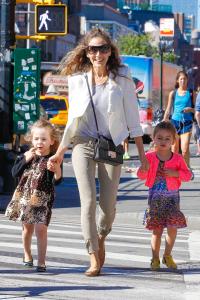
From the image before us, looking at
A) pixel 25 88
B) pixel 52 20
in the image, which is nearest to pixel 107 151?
pixel 25 88

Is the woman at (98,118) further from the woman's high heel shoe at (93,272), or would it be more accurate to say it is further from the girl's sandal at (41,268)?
the girl's sandal at (41,268)

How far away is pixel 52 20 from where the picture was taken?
18.5 metres

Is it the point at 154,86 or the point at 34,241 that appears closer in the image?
the point at 34,241

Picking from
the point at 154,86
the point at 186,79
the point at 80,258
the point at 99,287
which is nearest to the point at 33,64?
the point at 186,79

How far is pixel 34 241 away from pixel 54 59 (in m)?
69.0

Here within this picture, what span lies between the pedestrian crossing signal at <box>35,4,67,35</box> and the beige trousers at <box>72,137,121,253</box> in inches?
388

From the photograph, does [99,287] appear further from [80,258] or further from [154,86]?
[154,86]

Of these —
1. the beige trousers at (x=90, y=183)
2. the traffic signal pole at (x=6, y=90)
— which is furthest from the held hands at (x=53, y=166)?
the traffic signal pole at (x=6, y=90)

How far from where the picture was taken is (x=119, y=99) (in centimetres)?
870

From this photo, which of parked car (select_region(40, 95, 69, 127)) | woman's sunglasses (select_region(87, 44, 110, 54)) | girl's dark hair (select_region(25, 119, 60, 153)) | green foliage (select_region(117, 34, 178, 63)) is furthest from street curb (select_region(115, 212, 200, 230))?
green foliage (select_region(117, 34, 178, 63))

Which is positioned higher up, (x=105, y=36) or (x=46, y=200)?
(x=105, y=36)

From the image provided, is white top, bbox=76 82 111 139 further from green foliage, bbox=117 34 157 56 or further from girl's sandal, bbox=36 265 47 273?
green foliage, bbox=117 34 157 56

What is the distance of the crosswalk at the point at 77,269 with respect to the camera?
797cm

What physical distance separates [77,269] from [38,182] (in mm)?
817
